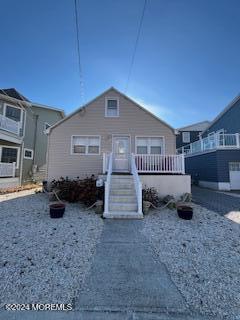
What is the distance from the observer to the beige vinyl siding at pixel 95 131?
37.8 ft

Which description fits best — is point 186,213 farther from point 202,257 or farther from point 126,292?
point 126,292

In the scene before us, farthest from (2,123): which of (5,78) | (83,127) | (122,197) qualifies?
(122,197)

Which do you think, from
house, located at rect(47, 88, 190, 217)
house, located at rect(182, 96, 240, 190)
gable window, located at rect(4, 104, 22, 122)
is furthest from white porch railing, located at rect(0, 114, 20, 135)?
house, located at rect(182, 96, 240, 190)

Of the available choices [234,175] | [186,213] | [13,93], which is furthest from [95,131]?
[234,175]

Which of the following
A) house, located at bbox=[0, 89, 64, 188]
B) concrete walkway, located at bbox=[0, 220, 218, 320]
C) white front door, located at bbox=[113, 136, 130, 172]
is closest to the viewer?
concrete walkway, located at bbox=[0, 220, 218, 320]

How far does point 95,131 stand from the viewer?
38.3ft

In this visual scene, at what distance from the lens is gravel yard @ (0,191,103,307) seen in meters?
2.70

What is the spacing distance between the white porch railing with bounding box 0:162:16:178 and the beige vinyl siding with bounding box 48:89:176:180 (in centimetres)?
407

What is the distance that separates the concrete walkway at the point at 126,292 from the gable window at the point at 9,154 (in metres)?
12.9

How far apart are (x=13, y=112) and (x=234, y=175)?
18.2 m

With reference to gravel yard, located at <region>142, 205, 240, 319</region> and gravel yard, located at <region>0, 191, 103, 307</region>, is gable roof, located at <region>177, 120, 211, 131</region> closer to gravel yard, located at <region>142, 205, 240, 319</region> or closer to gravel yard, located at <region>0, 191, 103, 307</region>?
gravel yard, located at <region>142, 205, 240, 319</region>

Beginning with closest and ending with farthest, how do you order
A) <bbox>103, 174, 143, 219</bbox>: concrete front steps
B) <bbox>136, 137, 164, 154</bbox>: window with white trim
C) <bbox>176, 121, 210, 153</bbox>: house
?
<bbox>103, 174, 143, 219</bbox>: concrete front steps, <bbox>136, 137, 164, 154</bbox>: window with white trim, <bbox>176, 121, 210, 153</bbox>: house

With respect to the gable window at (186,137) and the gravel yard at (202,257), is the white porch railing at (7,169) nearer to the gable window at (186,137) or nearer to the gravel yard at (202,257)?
the gravel yard at (202,257)

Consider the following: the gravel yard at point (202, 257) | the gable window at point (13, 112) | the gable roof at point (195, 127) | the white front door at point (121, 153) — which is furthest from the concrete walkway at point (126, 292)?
the gable roof at point (195, 127)
